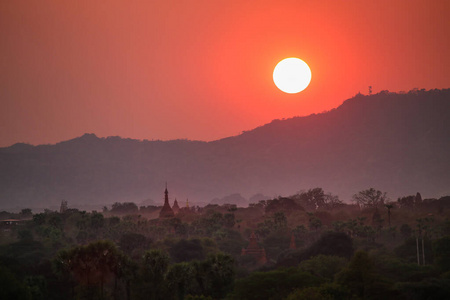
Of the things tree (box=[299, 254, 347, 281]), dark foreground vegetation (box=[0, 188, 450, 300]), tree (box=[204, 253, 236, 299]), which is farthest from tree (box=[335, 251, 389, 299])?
tree (box=[204, 253, 236, 299])

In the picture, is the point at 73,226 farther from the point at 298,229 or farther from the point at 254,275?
the point at 254,275

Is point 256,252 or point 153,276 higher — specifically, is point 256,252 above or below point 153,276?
above

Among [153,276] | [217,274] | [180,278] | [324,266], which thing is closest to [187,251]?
[324,266]

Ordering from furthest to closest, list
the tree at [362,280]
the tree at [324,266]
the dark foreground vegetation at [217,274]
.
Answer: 1. the tree at [324,266]
2. the dark foreground vegetation at [217,274]
3. the tree at [362,280]

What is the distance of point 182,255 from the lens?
370 ft

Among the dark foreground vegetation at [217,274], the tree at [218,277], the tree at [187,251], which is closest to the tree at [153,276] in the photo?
the dark foreground vegetation at [217,274]

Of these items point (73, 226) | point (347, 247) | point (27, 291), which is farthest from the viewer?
point (73, 226)

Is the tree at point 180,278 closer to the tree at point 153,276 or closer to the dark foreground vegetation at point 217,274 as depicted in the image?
the dark foreground vegetation at point 217,274

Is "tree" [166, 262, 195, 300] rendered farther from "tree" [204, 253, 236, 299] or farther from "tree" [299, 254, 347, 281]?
"tree" [299, 254, 347, 281]

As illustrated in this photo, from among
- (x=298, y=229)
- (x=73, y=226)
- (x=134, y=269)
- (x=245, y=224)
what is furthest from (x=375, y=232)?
(x=73, y=226)

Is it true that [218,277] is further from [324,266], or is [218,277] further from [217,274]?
[324,266]

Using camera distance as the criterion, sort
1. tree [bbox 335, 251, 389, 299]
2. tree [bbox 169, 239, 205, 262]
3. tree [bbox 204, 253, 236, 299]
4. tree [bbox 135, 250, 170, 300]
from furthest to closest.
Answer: tree [bbox 169, 239, 205, 262] → tree [bbox 204, 253, 236, 299] → tree [bbox 135, 250, 170, 300] → tree [bbox 335, 251, 389, 299]

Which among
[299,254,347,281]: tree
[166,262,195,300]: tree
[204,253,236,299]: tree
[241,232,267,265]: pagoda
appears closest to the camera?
[166,262,195,300]: tree

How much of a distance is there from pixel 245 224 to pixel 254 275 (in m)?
111
